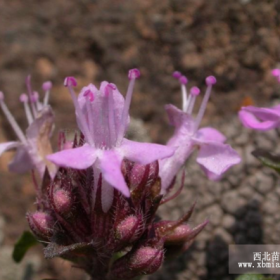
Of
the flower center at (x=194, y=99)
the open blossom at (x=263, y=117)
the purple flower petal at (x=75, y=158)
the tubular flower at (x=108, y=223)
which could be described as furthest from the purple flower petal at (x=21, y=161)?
the open blossom at (x=263, y=117)

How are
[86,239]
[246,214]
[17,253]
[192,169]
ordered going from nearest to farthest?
[86,239] < [17,253] < [246,214] < [192,169]

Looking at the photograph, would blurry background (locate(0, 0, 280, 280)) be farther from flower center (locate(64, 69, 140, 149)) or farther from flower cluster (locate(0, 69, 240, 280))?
flower center (locate(64, 69, 140, 149))

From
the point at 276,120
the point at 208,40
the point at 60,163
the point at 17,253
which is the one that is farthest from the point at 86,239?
the point at 208,40


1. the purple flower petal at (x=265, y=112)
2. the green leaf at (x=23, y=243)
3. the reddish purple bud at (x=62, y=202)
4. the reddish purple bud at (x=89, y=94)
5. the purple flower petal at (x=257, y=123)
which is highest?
the reddish purple bud at (x=89, y=94)

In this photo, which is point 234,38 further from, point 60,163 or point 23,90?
point 60,163

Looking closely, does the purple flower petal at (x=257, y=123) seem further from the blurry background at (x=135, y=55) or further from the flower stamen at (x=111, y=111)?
the blurry background at (x=135, y=55)

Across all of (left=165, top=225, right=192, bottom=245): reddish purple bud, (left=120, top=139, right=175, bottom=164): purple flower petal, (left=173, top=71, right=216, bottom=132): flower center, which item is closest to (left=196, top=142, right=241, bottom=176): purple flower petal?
(left=173, top=71, right=216, bottom=132): flower center
